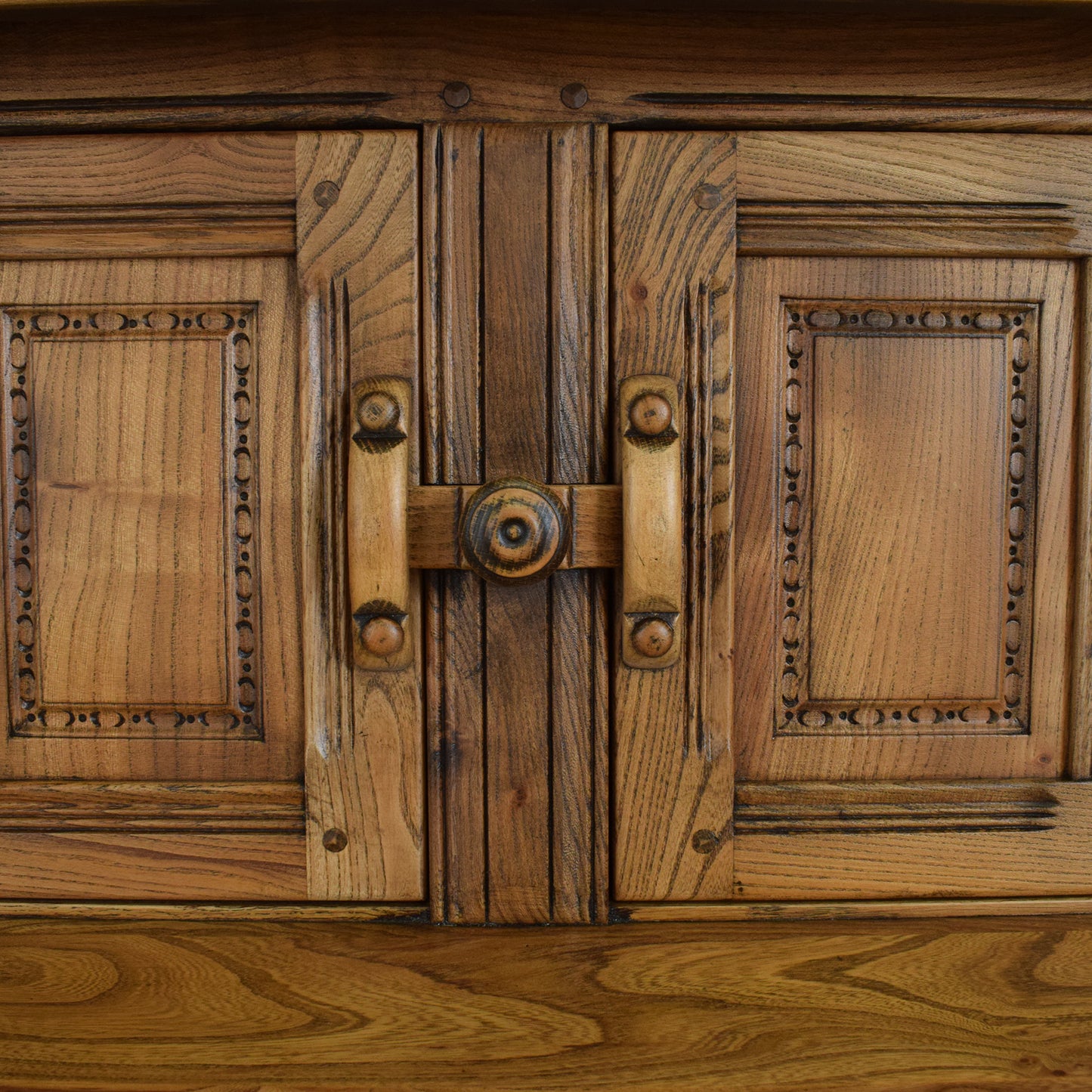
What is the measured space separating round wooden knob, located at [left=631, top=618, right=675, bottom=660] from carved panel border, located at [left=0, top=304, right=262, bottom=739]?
242 mm

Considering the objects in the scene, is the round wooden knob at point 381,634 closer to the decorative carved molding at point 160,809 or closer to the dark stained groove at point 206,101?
the decorative carved molding at point 160,809

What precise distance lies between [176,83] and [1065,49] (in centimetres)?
55

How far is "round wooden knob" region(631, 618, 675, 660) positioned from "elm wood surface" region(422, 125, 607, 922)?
3cm

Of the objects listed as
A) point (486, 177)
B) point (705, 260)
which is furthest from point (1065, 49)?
point (486, 177)

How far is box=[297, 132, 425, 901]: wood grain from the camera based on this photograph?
50 centimetres

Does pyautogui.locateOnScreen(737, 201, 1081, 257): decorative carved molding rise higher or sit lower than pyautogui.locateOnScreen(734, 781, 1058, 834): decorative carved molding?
higher

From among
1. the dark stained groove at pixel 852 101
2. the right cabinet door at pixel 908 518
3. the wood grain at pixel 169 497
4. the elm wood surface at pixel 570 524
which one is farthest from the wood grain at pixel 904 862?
the dark stained groove at pixel 852 101

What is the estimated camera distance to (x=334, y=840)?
1.65 ft

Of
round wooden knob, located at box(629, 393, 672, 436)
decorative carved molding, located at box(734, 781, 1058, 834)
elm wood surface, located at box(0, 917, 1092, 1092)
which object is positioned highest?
round wooden knob, located at box(629, 393, 672, 436)

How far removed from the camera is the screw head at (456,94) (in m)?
0.49

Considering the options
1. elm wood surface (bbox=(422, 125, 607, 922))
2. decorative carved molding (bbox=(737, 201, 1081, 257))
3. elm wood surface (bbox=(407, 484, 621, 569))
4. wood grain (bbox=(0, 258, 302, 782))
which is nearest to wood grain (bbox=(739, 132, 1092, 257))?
decorative carved molding (bbox=(737, 201, 1081, 257))

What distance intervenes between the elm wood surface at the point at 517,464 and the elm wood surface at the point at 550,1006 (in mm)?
46

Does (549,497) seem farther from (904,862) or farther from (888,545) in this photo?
(904,862)

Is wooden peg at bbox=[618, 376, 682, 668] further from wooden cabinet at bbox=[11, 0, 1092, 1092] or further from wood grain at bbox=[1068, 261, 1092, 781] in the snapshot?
wood grain at bbox=[1068, 261, 1092, 781]
